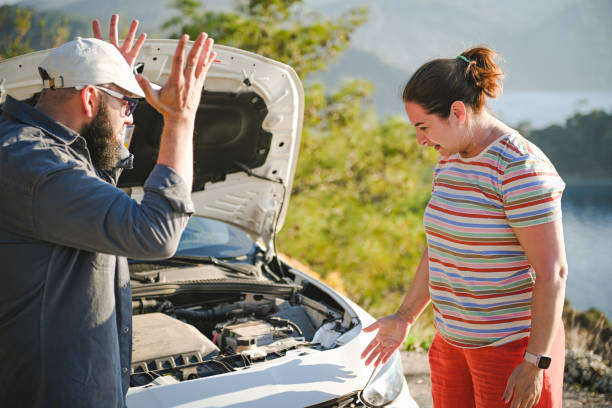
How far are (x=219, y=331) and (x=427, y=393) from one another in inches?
81.9

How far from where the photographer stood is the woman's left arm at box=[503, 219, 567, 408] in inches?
64.6

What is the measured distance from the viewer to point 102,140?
1522 millimetres

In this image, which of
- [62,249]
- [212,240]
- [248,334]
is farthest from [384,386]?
[212,240]

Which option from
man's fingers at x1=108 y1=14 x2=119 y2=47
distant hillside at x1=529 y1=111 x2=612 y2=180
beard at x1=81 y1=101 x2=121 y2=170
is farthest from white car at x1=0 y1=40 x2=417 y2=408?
distant hillside at x1=529 y1=111 x2=612 y2=180

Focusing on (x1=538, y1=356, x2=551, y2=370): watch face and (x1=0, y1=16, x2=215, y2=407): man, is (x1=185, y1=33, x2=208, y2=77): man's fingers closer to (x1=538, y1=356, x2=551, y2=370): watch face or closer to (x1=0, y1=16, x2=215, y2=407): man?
(x1=0, y1=16, x2=215, y2=407): man

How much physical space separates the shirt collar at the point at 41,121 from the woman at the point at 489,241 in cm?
114

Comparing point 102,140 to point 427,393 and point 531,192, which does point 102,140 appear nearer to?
point 531,192

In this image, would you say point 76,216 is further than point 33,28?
No

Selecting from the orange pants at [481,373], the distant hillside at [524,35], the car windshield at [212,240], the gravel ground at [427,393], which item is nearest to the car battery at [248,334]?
the car windshield at [212,240]

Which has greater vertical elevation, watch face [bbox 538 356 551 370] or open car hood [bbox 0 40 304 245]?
open car hood [bbox 0 40 304 245]

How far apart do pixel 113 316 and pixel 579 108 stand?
84.4 ft

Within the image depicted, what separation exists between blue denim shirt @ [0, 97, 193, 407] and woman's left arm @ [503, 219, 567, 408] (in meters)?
1.08

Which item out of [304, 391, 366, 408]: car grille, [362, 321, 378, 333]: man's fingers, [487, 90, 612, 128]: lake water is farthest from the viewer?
[487, 90, 612, 128]: lake water

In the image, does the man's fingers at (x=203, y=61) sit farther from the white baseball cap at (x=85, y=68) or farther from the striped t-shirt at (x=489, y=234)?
the striped t-shirt at (x=489, y=234)
